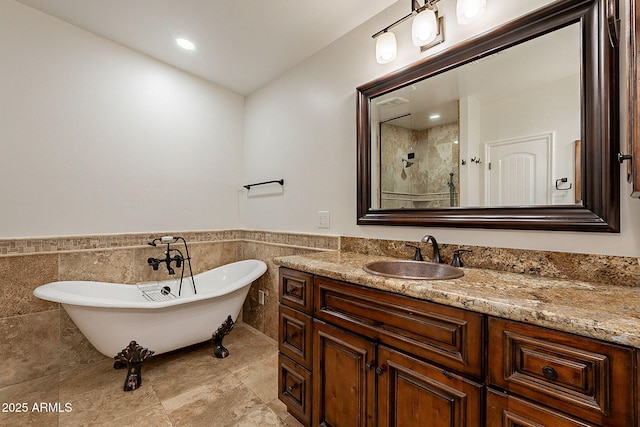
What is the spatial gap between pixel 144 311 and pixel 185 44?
6.79ft

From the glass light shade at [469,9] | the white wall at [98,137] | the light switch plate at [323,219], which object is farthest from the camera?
the light switch plate at [323,219]

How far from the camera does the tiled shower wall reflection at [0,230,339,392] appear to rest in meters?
1.95

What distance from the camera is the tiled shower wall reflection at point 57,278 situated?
6.39 feet

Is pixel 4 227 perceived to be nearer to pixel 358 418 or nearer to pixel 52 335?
pixel 52 335

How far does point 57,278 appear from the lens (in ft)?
6.97

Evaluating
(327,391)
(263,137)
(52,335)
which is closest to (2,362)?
(52,335)

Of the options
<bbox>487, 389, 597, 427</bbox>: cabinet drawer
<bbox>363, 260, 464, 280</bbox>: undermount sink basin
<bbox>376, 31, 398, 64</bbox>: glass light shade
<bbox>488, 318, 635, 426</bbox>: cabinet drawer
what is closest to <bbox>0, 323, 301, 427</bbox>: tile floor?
<bbox>363, 260, 464, 280</bbox>: undermount sink basin

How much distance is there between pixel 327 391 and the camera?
4.62 feet

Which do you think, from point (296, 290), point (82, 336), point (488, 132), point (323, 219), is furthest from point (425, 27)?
point (82, 336)

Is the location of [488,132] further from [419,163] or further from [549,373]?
[549,373]

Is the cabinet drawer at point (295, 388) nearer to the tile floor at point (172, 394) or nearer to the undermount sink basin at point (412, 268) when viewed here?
the tile floor at point (172, 394)

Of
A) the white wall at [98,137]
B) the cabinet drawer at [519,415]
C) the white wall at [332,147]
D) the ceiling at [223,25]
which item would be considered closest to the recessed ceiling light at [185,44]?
the ceiling at [223,25]

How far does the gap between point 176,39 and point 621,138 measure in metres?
2.79

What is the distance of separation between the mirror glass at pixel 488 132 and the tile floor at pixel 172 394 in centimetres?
148
